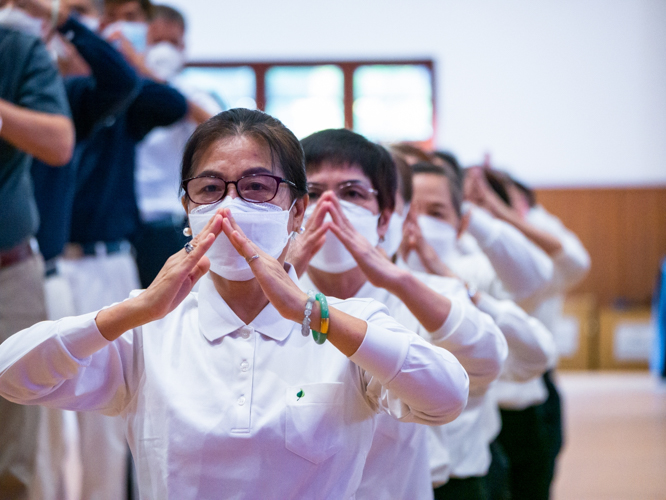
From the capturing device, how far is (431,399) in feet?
5.23

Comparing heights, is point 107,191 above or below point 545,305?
above

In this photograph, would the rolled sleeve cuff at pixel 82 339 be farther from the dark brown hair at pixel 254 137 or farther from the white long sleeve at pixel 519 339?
the white long sleeve at pixel 519 339

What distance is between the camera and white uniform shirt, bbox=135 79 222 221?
4.10 m

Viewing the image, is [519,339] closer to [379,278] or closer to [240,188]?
[379,278]

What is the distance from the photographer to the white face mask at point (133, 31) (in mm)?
3725

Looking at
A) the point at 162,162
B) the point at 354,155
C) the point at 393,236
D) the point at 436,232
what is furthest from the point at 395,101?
the point at 354,155

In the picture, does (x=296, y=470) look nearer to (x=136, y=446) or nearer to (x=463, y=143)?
(x=136, y=446)

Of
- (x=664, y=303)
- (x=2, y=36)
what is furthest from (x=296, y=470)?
(x=664, y=303)

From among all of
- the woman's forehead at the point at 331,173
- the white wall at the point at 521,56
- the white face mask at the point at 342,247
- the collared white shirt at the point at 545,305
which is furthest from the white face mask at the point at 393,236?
the white wall at the point at 521,56

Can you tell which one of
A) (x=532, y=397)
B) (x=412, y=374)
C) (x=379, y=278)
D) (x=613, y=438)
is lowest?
(x=613, y=438)

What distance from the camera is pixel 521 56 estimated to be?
1102cm

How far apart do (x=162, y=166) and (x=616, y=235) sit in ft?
28.5

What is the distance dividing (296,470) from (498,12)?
10453 mm

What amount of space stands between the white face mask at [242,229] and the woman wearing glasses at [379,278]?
12.9 inches
